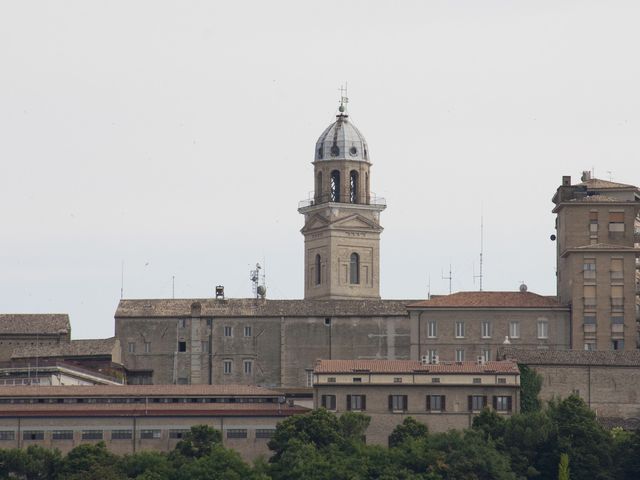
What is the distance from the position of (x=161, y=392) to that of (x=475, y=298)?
73.5ft

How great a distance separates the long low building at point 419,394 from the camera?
485ft

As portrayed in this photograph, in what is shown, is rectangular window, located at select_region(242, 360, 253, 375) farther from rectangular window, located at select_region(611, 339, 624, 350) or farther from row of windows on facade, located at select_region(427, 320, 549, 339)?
rectangular window, located at select_region(611, 339, 624, 350)

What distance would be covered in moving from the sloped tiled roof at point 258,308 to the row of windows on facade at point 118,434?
1868 centimetres

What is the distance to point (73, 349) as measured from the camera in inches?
6462

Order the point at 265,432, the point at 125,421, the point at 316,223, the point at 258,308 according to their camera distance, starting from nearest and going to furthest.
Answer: the point at 125,421, the point at 265,432, the point at 258,308, the point at 316,223

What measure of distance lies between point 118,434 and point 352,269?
3646cm

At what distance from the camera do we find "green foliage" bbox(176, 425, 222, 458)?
14300cm

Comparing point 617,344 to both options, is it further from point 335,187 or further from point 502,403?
point 335,187

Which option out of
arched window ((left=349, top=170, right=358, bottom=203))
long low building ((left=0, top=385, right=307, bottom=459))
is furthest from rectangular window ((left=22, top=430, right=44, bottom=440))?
arched window ((left=349, top=170, right=358, bottom=203))

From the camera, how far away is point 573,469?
140 m

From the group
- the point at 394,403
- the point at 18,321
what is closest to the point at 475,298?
the point at 394,403

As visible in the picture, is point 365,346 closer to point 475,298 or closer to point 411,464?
point 475,298

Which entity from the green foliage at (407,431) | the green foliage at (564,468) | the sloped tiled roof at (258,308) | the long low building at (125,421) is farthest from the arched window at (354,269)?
the green foliage at (564,468)

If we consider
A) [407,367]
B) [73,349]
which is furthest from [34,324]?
[407,367]
